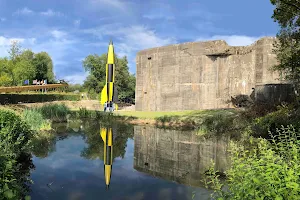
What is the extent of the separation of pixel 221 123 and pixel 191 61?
1122 centimetres

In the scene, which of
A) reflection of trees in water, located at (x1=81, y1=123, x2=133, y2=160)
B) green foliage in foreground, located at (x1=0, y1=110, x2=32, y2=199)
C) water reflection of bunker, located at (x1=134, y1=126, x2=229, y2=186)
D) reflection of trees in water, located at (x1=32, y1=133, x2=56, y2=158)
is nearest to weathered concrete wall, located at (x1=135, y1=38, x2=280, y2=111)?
reflection of trees in water, located at (x1=81, y1=123, x2=133, y2=160)

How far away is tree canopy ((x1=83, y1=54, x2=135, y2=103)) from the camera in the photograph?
49.5 metres

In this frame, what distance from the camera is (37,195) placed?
5695mm

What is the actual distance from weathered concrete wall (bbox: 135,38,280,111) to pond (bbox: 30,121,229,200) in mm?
11175

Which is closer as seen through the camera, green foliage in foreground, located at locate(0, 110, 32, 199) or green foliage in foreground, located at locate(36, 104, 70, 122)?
green foliage in foreground, located at locate(0, 110, 32, 199)

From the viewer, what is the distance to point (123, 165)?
843cm

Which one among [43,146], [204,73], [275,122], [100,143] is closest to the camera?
[275,122]

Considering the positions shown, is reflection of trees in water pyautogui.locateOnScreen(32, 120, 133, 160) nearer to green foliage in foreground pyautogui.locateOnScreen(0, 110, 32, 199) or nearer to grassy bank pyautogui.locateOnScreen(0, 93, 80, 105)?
green foliage in foreground pyautogui.locateOnScreen(0, 110, 32, 199)

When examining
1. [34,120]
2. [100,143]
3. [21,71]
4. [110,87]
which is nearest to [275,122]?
[100,143]

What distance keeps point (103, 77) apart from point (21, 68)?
14.1m

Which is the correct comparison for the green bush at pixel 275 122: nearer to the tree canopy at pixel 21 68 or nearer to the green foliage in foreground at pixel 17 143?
the green foliage in foreground at pixel 17 143

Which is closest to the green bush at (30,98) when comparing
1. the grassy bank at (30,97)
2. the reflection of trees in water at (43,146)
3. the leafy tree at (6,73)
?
the grassy bank at (30,97)

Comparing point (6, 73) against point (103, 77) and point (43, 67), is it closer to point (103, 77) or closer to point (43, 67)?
point (43, 67)

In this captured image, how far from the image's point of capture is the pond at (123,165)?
602 cm
